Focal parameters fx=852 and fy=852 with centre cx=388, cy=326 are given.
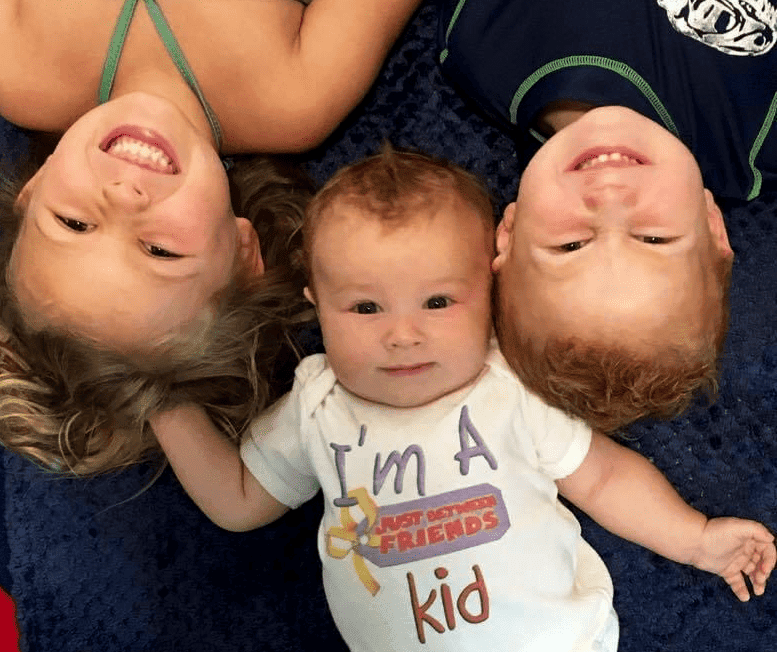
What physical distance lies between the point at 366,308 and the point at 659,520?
406 mm

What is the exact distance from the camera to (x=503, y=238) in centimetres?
87

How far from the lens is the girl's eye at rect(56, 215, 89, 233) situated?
0.80 metres

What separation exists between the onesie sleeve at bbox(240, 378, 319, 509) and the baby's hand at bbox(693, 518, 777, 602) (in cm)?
45

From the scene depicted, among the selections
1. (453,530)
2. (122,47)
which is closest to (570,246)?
(453,530)

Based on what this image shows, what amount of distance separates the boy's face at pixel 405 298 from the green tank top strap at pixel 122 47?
242mm

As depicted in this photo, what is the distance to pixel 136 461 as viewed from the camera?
41.2 inches

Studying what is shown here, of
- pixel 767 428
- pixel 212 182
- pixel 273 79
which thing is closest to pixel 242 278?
pixel 212 182

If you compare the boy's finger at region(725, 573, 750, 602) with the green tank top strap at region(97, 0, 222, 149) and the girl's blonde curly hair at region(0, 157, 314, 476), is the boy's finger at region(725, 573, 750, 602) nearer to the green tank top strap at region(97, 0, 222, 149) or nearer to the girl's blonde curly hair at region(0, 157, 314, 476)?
the girl's blonde curly hair at region(0, 157, 314, 476)

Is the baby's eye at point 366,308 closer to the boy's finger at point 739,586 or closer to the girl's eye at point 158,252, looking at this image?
the girl's eye at point 158,252

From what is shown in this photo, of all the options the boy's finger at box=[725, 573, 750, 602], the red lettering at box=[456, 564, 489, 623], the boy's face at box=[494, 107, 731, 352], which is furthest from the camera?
the boy's finger at box=[725, 573, 750, 602]

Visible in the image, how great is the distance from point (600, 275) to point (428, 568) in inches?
13.6

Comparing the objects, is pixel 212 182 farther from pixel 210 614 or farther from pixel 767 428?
pixel 767 428

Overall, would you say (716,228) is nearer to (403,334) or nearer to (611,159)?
(611,159)

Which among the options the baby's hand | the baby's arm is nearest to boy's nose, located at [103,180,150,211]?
the baby's arm
